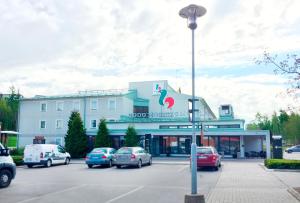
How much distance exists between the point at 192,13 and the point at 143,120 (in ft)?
128

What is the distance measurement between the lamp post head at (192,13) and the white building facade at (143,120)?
3133 centimetres

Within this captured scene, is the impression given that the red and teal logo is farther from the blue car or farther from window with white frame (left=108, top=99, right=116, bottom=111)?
the blue car

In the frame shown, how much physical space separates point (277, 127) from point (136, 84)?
5407 centimetres

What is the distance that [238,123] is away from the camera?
45.1 meters

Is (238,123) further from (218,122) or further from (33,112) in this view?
(33,112)

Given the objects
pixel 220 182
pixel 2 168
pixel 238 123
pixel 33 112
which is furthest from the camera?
pixel 33 112

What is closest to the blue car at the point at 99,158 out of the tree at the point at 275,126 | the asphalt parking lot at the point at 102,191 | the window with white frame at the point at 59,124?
the asphalt parking lot at the point at 102,191

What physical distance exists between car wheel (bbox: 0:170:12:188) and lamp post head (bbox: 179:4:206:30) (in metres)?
10.3

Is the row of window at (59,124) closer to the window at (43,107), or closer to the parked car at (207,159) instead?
the window at (43,107)

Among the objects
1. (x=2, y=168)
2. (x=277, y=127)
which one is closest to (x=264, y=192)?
(x=2, y=168)

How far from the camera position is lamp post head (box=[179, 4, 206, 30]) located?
1029 centimetres

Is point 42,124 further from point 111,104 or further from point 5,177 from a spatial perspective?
point 5,177

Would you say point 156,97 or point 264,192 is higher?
point 156,97

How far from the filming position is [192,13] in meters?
10.5
